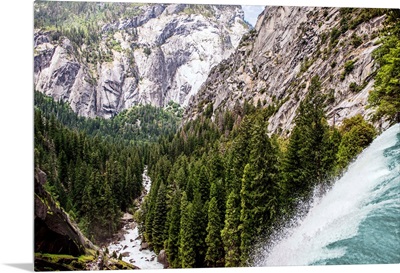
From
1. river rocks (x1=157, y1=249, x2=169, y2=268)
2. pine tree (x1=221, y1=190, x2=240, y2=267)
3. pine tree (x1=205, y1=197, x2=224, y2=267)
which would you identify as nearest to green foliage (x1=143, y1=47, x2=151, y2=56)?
pine tree (x1=205, y1=197, x2=224, y2=267)

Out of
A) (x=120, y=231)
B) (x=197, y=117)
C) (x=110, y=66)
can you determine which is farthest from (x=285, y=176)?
(x=110, y=66)

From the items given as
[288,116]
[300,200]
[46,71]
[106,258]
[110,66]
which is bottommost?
[106,258]

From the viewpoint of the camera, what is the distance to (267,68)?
3016 centimetres

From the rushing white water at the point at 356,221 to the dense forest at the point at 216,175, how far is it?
1.73ft

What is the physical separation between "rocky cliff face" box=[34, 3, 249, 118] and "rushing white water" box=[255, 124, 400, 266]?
7.42 m

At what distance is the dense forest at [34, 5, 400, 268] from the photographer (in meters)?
16.8

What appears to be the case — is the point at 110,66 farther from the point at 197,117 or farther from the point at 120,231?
the point at 120,231

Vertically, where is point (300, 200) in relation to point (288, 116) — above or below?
below

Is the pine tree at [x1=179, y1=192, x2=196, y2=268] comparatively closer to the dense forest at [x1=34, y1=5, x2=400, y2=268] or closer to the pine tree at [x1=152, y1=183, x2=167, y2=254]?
the dense forest at [x1=34, y1=5, x2=400, y2=268]

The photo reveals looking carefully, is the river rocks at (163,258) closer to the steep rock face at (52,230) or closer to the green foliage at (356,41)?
the steep rock face at (52,230)

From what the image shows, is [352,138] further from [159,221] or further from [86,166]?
[86,166]

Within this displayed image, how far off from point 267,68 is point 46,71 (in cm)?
1703

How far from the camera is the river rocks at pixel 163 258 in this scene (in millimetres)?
16236

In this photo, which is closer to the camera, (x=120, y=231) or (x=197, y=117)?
(x=120, y=231)
